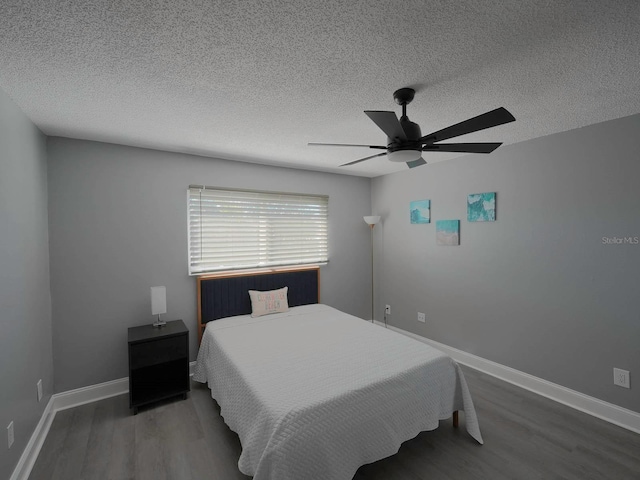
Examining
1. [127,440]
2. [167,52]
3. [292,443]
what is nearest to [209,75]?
[167,52]

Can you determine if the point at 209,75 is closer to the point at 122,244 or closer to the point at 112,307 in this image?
the point at 122,244

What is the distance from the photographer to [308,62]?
1.56 m

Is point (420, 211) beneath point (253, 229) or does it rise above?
above

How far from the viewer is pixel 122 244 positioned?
2928mm

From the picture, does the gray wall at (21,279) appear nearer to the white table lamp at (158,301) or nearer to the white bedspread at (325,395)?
the white table lamp at (158,301)

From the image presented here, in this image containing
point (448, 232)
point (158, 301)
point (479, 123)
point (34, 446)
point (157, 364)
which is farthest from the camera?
point (448, 232)

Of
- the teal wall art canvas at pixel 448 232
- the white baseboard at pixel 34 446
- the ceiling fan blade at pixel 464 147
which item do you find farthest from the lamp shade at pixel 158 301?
the teal wall art canvas at pixel 448 232

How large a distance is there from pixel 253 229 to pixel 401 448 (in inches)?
105

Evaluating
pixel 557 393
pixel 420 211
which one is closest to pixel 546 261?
pixel 557 393

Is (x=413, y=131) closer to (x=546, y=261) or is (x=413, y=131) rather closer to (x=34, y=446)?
(x=546, y=261)

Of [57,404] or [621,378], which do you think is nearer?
[621,378]

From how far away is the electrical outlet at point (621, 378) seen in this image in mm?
2357

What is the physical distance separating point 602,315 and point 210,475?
3.26m

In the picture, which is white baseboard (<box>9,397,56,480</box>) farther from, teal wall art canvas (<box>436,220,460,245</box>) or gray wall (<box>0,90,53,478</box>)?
teal wall art canvas (<box>436,220,460,245</box>)
